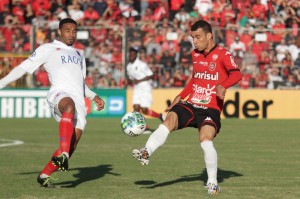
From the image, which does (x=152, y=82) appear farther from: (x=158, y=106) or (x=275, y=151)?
(x=275, y=151)

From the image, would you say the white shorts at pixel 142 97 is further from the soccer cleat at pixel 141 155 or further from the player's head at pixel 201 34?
the soccer cleat at pixel 141 155

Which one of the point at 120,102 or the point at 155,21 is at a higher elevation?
the point at 155,21

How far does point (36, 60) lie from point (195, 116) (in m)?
2.12

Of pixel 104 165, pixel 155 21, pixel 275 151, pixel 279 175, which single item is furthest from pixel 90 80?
pixel 279 175

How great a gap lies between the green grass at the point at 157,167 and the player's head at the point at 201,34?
181cm

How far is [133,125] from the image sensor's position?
10844 millimetres

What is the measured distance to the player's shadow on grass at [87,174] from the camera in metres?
11.1

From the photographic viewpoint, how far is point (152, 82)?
28.9 meters

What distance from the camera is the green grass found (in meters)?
10.2

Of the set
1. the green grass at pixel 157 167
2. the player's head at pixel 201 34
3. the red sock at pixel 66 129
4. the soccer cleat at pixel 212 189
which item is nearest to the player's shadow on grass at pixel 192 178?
the green grass at pixel 157 167

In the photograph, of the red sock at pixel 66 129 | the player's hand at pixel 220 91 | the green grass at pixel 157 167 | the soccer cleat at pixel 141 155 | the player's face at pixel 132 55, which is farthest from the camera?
the player's face at pixel 132 55

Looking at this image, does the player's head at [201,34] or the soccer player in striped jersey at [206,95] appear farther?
the player's head at [201,34]

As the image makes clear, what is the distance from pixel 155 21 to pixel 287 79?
5.40 metres

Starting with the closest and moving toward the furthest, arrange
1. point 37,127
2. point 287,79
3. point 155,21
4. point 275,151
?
point 275,151, point 37,127, point 287,79, point 155,21
